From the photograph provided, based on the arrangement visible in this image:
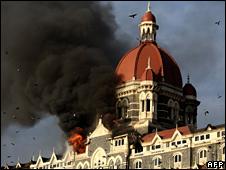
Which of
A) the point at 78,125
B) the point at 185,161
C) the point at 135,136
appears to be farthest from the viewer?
the point at 78,125

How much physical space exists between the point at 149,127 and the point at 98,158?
8.18 meters

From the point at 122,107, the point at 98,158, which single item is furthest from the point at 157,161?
the point at 122,107

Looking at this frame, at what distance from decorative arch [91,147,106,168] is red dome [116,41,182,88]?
522 inches

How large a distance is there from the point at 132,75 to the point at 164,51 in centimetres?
727

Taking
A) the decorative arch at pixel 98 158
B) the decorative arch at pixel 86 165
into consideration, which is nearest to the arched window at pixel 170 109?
the decorative arch at pixel 98 158

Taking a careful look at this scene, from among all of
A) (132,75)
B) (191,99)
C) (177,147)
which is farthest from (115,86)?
(177,147)

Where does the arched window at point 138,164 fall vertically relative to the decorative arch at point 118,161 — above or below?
below

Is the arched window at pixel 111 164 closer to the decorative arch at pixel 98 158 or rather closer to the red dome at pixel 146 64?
the decorative arch at pixel 98 158

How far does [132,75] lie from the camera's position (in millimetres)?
135125

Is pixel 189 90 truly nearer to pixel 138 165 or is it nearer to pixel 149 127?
pixel 149 127

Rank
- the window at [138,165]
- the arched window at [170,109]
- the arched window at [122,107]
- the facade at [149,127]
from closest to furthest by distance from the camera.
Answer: the facade at [149,127]
the window at [138,165]
the arched window at [170,109]
the arched window at [122,107]

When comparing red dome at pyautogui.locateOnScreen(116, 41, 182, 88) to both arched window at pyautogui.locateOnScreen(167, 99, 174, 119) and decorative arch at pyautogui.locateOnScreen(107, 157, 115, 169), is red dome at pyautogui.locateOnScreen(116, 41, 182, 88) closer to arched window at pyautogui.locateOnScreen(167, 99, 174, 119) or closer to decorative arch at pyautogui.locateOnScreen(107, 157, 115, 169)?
arched window at pyautogui.locateOnScreen(167, 99, 174, 119)

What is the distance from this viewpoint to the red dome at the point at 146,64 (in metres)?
135

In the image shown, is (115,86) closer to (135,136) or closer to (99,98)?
(99,98)
